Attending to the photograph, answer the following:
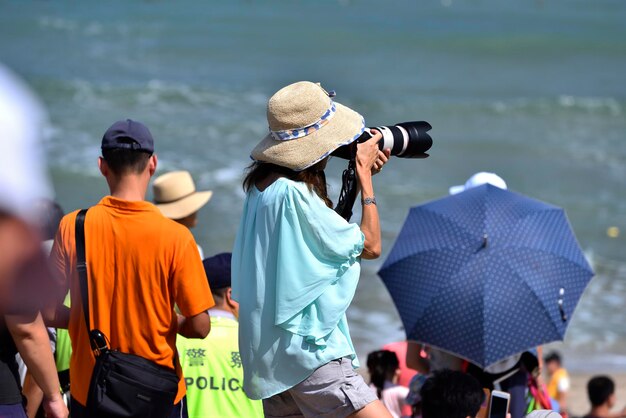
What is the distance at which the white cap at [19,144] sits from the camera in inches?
56.1

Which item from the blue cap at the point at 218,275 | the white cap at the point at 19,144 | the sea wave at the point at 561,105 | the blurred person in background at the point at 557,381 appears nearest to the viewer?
the white cap at the point at 19,144

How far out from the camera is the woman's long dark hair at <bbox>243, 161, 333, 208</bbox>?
306 centimetres

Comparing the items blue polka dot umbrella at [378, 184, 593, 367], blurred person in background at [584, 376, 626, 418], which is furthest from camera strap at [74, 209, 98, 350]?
blurred person in background at [584, 376, 626, 418]

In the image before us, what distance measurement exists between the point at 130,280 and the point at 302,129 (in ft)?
2.41

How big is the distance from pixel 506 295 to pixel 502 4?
3120 centimetres

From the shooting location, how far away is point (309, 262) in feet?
9.71

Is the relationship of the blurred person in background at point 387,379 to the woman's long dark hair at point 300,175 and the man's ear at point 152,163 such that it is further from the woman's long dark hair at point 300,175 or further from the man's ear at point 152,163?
the woman's long dark hair at point 300,175

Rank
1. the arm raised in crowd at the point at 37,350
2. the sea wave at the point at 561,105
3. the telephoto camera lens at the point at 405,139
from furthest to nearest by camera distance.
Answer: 1. the sea wave at the point at 561,105
2. the telephoto camera lens at the point at 405,139
3. the arm raised in crowd at the point at 37,350

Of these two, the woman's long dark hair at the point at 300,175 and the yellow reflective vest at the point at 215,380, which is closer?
the woman's long dark hair at the point at 300,175

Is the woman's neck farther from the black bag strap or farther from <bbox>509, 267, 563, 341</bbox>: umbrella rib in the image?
<bbox>509, 267, 563, 341</bbox>: umbrella rib

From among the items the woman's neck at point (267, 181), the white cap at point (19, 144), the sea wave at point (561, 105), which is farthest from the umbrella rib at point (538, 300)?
the sea wave at point (561, 105)

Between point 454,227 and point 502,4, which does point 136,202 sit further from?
point 502,4

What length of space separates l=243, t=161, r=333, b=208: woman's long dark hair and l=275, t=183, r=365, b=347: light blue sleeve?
0.06 metres

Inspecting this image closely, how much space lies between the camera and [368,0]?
110 feet
